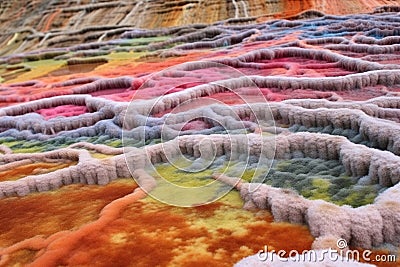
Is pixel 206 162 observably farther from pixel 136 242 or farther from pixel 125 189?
pixel 136 242

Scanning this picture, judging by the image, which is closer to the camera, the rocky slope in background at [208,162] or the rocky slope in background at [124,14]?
the rocky slope in background at [208,162]

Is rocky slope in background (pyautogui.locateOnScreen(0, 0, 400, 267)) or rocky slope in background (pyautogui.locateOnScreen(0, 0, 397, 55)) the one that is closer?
rocky slope in background (pyautogui.locateOnScreen(0, 0, 400, 267))

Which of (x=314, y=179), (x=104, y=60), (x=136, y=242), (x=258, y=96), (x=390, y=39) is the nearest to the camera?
(x=136, y=242)

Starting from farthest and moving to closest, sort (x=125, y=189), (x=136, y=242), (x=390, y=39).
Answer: (x=390, y=39), (x=125, y=189), (x=136, y=242)

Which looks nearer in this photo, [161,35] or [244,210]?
[244,210]

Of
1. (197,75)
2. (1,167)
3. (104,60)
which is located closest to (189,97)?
(197,75)

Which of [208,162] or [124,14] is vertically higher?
[124,14]

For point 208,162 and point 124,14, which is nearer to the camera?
point 208,162

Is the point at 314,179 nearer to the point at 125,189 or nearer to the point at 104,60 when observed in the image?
the point at 125,189

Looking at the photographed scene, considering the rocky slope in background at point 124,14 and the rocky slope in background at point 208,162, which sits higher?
the rocky slope in background at point 124,14

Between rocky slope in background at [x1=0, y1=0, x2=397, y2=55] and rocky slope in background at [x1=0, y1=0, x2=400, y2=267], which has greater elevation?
rocky slope in background at [x1=0, y1=0, x2=397, y2=55]
